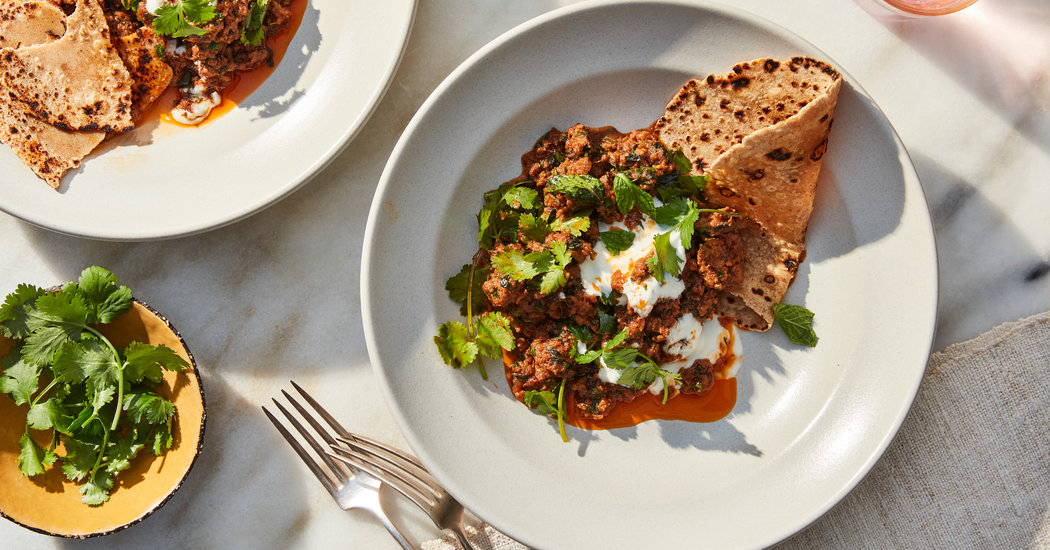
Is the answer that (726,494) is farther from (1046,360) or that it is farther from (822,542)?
(1046,360)

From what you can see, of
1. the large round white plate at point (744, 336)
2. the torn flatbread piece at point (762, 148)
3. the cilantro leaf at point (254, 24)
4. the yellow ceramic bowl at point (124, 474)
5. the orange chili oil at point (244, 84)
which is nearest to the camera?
the torn flatbread piece at point (762, 148)

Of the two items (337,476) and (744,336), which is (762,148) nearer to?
(744,336)

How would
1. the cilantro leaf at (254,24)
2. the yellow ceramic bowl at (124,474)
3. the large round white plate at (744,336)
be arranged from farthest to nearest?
the cilantro leaf at (254,24) → the yellow ceramic bowl at (124,474) → the large round white plate at (744,336)

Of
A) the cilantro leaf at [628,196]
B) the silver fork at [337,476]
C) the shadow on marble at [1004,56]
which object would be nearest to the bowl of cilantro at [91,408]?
the silver fork at [337,476]

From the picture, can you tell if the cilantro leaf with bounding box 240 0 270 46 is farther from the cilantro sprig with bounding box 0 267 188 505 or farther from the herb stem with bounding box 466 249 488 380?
the herb stem with bounding box 466 249 488 380

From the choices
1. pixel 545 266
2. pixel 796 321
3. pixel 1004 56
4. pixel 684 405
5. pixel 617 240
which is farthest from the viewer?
pixel 1004 56

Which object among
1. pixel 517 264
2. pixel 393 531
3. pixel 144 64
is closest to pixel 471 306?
pixel 517 264

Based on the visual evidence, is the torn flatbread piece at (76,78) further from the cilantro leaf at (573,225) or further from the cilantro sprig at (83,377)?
the cilantro leaf at (573,225)
